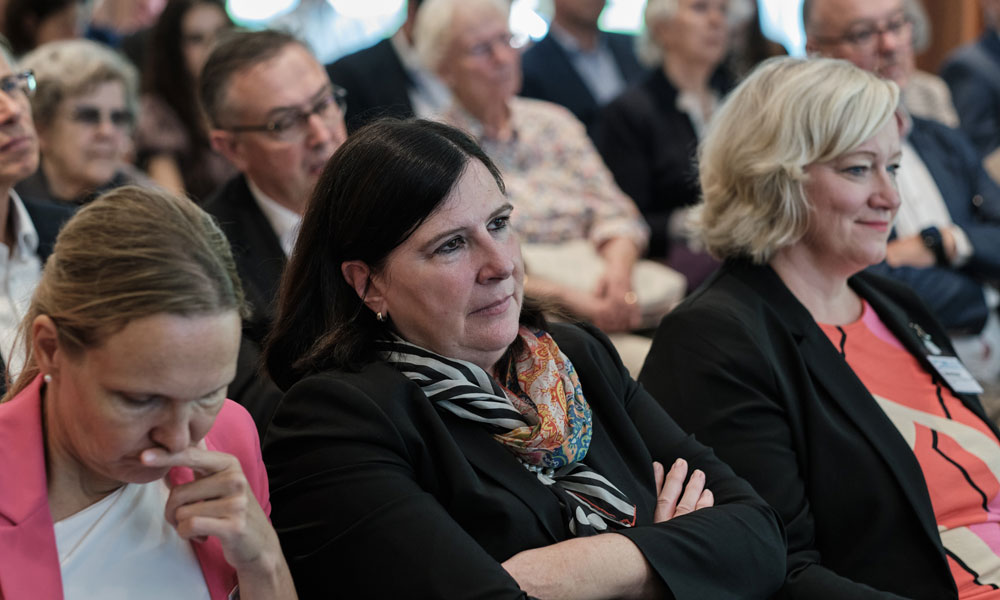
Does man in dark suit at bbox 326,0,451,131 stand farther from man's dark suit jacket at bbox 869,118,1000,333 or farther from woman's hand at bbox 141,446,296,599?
woman's hand at bbox 141,446,296,599

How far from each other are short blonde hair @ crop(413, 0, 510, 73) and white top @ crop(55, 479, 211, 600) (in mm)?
2766

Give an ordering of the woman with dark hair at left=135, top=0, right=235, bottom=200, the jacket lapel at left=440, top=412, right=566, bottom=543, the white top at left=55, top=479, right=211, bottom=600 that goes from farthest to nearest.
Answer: the woman with dark hair at left=135, top=0, right=235, bottom=200 < the jacket lapel at left=440, top=412, right=566, bottom=543 < the white top at left=55, top=479, right=211, bottom=600

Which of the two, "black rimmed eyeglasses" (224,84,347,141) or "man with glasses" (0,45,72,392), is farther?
"black rimmed eyeglasses" (224,84,347,141)

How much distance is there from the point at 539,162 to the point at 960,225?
57.7 inches

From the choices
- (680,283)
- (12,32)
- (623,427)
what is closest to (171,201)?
(623,427)

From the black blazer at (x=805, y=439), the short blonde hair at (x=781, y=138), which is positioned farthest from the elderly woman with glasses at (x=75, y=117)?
the black blazer at (x=805, y=439)

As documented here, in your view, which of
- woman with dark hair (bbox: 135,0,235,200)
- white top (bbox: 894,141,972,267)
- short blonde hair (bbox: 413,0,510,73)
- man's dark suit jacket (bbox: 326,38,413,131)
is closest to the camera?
white top (bbox: 894,141,972,267)

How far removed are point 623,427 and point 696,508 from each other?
191 millimetres

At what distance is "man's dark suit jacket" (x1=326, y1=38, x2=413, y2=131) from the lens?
4.20m

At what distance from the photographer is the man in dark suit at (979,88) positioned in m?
5.00

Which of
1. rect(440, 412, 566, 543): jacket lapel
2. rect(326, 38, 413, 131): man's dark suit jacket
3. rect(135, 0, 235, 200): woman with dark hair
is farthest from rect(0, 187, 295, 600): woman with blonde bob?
rect(135, 0, 235, 200): woman with dark hair

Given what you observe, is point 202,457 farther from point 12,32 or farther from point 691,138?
point 12,32

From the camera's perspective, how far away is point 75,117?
12.3 feet

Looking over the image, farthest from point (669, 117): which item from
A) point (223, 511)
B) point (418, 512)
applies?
point (223, 511)
